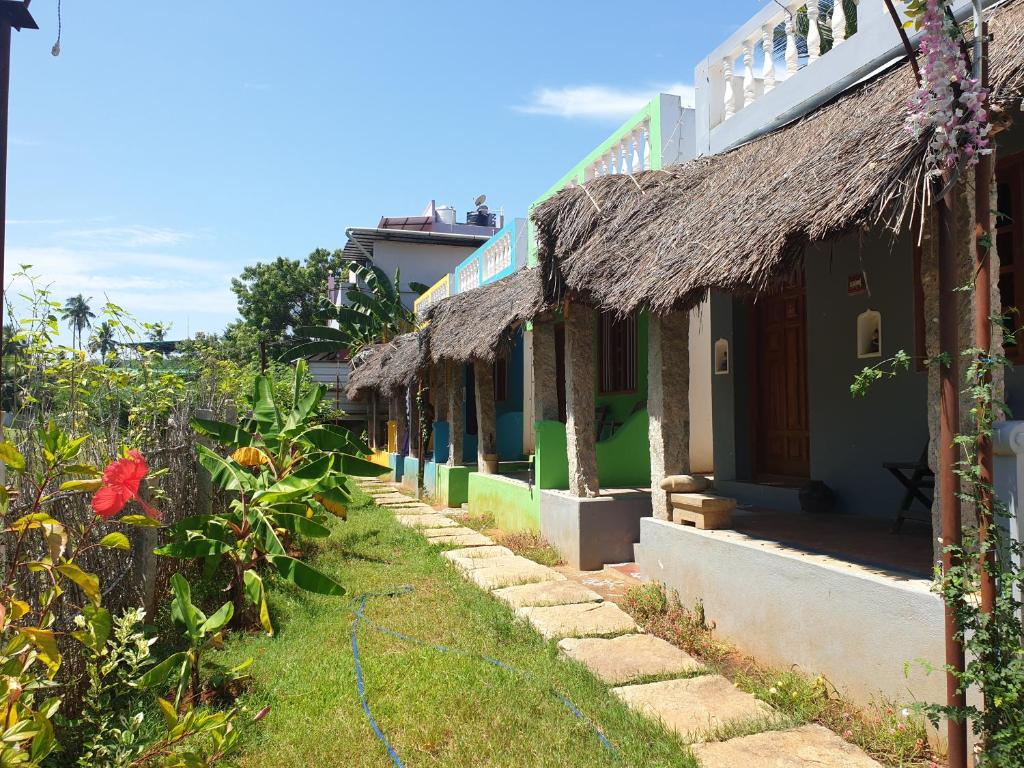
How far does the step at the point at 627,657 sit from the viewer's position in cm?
450

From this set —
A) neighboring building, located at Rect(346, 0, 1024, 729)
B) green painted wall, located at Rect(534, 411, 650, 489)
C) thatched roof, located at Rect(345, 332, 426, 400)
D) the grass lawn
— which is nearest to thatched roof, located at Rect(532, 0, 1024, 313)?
neighboring building, located at Rect(346, 0, 1024, 729)

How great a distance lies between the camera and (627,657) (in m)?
4.78

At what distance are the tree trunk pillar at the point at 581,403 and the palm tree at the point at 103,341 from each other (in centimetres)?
403

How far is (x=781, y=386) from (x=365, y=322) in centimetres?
1389

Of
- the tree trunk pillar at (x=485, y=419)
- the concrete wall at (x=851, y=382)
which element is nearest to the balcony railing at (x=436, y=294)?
the tree trunk pillar at (x=485, y=419)

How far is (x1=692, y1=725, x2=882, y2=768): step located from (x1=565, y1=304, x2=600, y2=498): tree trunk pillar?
395 centimetres

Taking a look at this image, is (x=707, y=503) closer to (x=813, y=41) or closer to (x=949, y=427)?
(x=949, y=427)

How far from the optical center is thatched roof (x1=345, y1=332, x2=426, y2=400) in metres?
13.0

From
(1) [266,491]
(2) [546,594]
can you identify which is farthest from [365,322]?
(1) [266,491]

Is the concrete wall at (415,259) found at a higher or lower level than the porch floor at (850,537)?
higher

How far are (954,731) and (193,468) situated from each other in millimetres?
5382

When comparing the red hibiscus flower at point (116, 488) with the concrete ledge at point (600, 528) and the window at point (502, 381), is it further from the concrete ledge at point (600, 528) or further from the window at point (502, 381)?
the window at point (502, 381)

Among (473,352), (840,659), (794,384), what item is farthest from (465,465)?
(840,659)

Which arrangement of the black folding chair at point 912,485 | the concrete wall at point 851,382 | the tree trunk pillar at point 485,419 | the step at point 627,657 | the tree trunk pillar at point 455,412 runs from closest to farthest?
the step at point 627,657 < the black folding chair at point 912,485 < the concrete wall at point 851,382 < the tree trunk pillar at point 485,419 < the tree trunk pillar at point 455,412
